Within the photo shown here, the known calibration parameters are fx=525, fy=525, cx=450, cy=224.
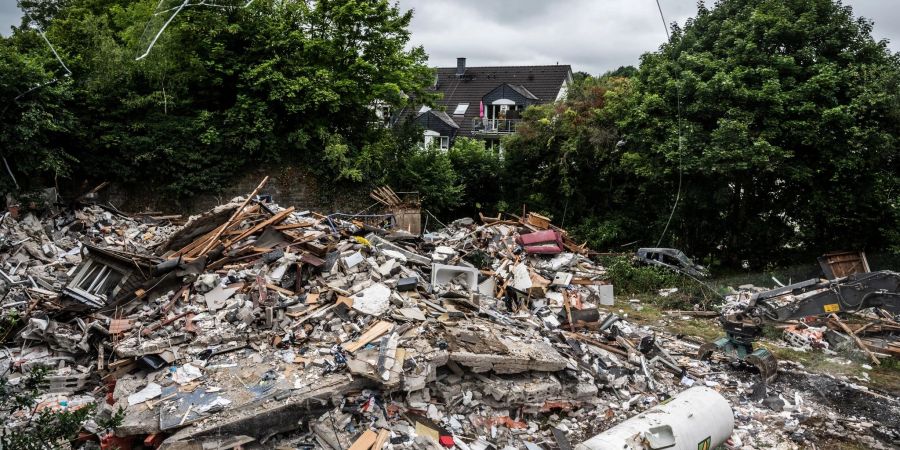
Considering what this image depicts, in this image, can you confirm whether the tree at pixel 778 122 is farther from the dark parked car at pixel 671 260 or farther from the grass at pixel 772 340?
the grass at pixel 772 340

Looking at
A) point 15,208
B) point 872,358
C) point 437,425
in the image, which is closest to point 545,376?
point 437,425

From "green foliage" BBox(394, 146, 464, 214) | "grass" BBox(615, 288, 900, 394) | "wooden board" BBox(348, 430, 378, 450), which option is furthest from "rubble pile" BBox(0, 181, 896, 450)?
"green foliage" BBox(394, 146, 464, 214)

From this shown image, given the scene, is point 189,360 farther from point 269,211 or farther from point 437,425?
point 269,211

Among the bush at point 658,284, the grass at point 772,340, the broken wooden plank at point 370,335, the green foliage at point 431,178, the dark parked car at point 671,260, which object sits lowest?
the grass at point 772,340

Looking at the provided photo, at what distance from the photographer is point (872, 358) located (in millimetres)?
9047

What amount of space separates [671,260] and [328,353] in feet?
33.9

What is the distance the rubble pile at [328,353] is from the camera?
19.7 ft

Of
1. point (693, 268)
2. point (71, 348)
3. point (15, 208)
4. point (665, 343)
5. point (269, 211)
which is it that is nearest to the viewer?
point (71, 348)

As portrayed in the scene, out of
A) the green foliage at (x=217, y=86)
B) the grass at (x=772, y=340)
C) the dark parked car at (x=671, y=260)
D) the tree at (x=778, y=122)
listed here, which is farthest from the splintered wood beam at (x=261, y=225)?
the dark parked car at (x=671, y=260)

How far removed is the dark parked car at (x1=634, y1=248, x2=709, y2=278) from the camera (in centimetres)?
1345

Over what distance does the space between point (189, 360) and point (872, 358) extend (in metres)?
10.9

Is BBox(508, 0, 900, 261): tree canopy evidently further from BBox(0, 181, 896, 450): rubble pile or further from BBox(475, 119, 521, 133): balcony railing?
BBox(475, 119, 521, 133): balcony railing

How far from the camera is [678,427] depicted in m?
5.57

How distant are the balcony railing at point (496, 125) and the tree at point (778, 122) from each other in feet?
34.7
